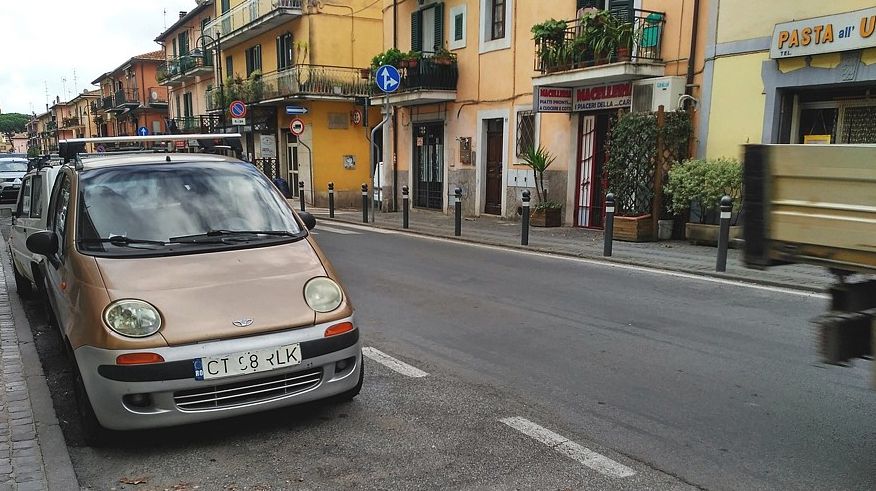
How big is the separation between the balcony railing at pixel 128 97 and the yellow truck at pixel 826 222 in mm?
57017

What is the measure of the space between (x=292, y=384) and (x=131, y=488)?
99 cm

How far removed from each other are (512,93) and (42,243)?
14706 mm

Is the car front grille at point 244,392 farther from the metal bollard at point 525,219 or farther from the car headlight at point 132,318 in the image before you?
the metal bollard at point 525,219

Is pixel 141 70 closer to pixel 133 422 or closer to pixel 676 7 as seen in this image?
pixel 676 7

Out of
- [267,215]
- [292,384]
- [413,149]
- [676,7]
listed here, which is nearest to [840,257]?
[292,384]

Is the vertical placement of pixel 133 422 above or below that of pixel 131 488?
above

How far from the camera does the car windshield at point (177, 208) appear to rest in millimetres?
4402

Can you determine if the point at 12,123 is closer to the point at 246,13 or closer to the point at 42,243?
the point at 246,13

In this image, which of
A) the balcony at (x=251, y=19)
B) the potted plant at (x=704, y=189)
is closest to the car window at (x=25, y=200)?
the potted plant at (x=704, y=189)

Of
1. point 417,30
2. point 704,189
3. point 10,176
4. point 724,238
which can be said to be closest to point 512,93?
point 417,30

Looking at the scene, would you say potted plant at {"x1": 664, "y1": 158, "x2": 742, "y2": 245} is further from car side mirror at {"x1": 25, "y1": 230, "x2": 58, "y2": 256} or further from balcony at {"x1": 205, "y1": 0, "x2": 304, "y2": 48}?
balcony at {"x1": 205, "y1": 0, "x2": 304, "y2": 48}

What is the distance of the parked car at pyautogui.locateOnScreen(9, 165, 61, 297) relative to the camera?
21.7ft

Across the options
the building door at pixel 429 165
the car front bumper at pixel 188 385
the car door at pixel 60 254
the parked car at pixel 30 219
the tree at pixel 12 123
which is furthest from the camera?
the tree at pixel 12 123

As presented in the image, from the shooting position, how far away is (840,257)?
3184mm
